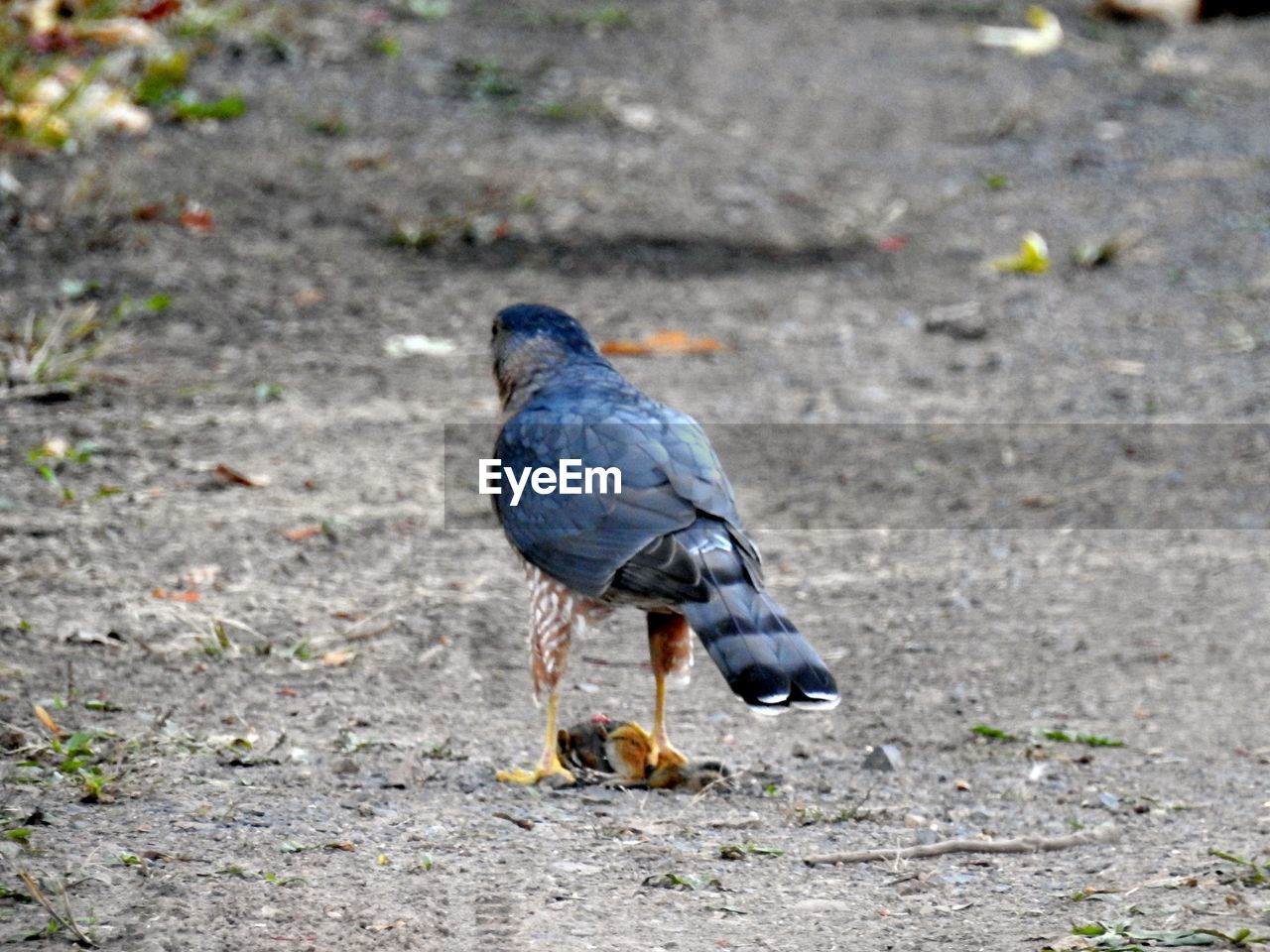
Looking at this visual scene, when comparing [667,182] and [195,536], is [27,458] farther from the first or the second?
[667,182]

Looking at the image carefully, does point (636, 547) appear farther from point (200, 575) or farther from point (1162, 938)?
point (200, 575)

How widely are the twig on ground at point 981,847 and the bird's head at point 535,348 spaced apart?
1.57m

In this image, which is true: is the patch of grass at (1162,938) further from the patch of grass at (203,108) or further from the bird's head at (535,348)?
the patch of grass at (203,108)

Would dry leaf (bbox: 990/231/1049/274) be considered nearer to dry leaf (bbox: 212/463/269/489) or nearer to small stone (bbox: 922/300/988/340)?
small stone (bbox: 922/300/988/340)

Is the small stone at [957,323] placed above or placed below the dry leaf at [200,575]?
above

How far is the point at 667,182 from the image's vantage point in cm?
894

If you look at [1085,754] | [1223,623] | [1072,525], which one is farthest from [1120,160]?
[1085,754]

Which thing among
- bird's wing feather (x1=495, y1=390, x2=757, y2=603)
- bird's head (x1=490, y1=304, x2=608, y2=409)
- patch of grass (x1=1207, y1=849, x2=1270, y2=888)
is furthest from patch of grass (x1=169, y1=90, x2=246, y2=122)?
patch of grass (x1=1207, y1=849, x2=1270, y2=888)

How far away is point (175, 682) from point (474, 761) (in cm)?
80

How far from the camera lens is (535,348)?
458 cm

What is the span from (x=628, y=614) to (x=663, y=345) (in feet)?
6.49

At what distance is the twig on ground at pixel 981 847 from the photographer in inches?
138

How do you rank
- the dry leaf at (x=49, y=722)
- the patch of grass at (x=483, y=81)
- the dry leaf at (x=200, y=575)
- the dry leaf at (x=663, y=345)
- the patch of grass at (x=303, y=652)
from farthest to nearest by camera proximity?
the patch of grass at (x=483, y=81) → the dry leaf at (x=663, y=345) → the dry leaf at (x=200, y=575) → the patch of grass at (x=303, y=652) → the dry leaf at (x=49, y=722)

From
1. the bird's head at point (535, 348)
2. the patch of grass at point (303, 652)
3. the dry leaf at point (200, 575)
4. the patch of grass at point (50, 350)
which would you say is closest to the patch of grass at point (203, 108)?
the patch of grass at point (50, 350)
